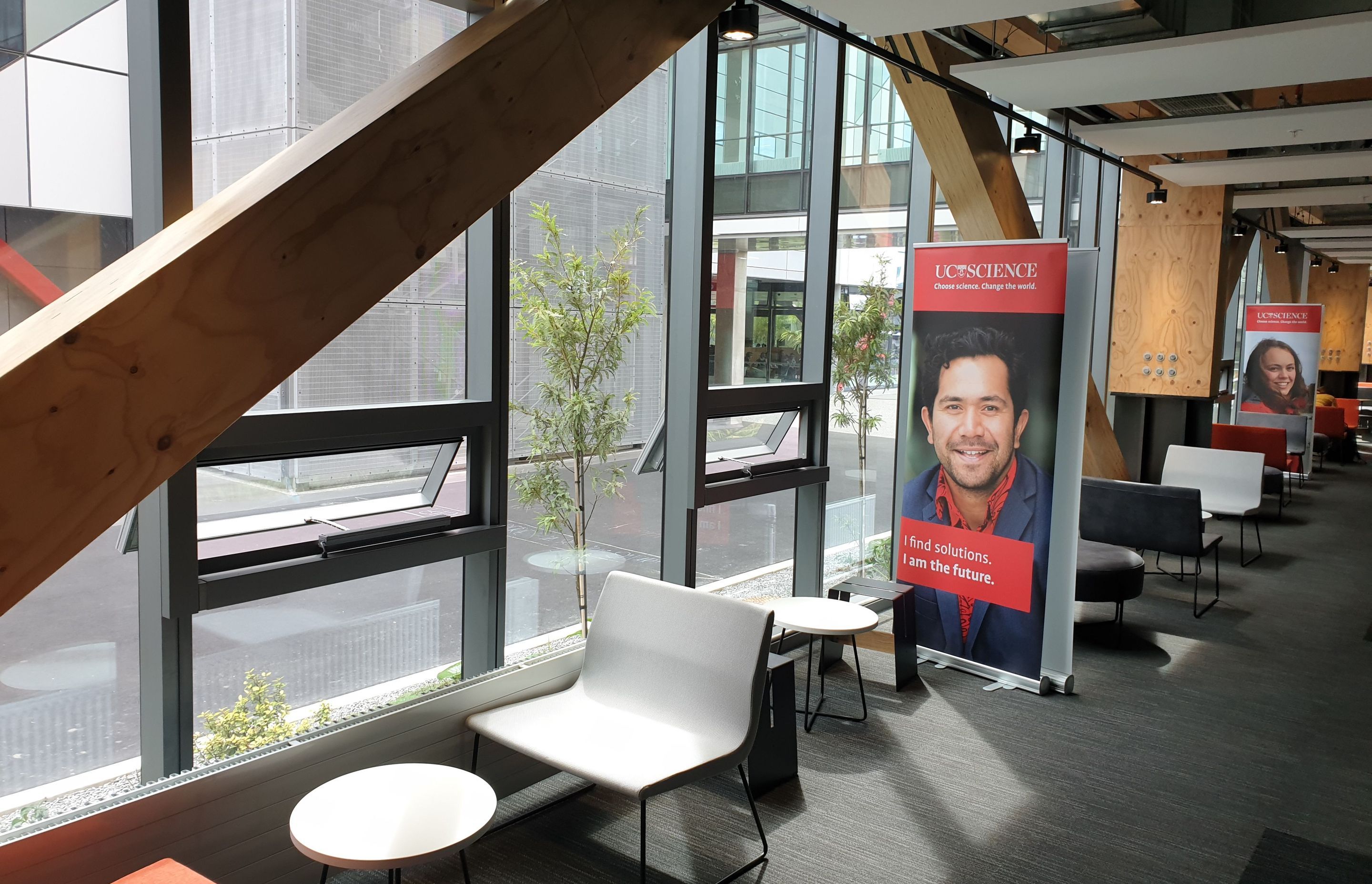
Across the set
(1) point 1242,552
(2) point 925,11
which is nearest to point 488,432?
(2) point 925,11

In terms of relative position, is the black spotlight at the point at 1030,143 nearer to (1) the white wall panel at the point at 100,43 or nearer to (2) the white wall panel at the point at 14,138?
(1) the white wall panel at the point at 100,43

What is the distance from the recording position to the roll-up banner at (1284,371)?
41.8ft

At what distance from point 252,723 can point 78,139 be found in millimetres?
1902

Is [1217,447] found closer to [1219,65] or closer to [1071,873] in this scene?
[1219,65]

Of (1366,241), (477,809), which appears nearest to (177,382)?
(477,809)

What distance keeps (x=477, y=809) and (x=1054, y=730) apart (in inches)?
123

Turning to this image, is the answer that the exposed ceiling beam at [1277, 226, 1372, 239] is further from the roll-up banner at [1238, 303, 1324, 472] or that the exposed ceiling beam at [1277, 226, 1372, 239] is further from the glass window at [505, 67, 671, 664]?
the glass window at [505, 67, 671, 664]

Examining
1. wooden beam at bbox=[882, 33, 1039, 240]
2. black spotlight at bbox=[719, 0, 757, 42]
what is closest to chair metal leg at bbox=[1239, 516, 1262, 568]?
wooden beam at bbox=[882, 33, 1039, 240]

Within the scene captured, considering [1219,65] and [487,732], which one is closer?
[487,732]

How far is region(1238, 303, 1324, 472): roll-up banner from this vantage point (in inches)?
502

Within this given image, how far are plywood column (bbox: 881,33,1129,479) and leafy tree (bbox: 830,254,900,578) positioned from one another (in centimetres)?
60

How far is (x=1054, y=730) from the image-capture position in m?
4.82

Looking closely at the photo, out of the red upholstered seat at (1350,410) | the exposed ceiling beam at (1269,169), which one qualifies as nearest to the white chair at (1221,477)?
the exposed ceiling beam at (1269,169)

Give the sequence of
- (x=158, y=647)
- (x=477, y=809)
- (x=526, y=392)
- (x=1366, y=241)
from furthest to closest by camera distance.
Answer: (x=1366, y=241) → (x=526, y=392) → (x=158, y=647) → (x=477, y=809)
